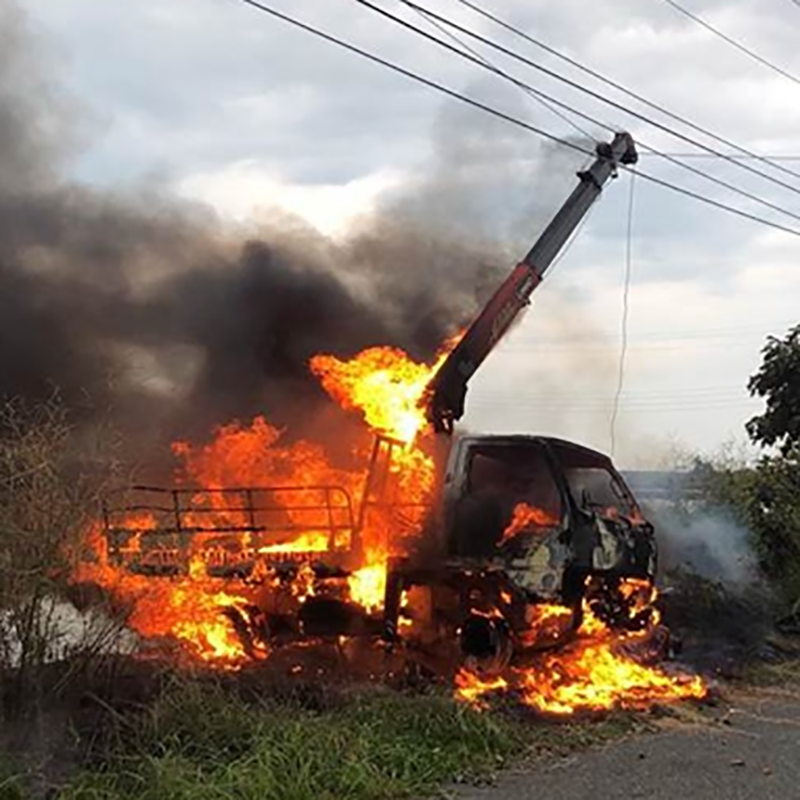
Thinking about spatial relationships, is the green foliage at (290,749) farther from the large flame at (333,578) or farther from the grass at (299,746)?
the large flame at (333,578)

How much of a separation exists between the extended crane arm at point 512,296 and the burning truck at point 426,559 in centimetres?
45

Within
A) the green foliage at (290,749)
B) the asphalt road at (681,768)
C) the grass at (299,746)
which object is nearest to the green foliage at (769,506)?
the asphalt road at (681,768)

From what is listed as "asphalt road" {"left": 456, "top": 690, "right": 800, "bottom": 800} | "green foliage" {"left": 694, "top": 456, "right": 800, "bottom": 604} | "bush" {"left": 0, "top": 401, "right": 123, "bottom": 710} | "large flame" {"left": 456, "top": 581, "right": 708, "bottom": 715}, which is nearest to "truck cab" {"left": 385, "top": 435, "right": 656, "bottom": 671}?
"large flame" {"left": 456, "top": 581, "right": 708, "bottom": 715}

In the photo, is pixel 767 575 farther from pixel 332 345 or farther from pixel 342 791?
pixel 342 791

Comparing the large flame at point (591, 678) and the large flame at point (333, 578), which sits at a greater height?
the large flame at point (333, 578)

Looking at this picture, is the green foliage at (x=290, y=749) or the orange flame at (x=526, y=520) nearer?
the green foliage at (x=290, y=749)

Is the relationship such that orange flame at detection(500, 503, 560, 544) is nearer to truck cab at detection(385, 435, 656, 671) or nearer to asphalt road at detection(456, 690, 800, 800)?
truck cab at detection(385, 435, 656, 671)

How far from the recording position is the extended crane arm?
11117 mm

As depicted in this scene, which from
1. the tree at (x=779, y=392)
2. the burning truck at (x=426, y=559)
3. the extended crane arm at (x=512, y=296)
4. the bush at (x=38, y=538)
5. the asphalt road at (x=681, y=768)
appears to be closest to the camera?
the bush at (x=38, y=538)

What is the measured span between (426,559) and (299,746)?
2.93 metres

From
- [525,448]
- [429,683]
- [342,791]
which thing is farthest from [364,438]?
[342,791]

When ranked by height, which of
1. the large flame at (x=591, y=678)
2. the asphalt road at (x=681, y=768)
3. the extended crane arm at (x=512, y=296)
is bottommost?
the asphalt road at (x=681, y=768)

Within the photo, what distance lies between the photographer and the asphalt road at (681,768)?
651 centimetres

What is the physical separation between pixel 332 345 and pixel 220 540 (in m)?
4.41
